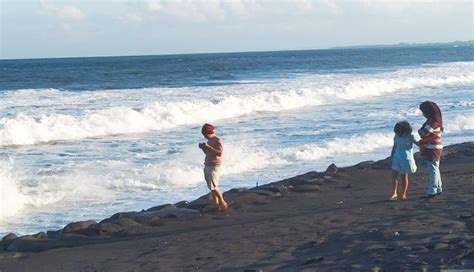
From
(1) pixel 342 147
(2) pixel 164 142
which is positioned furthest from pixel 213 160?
(2) pixel 164 142

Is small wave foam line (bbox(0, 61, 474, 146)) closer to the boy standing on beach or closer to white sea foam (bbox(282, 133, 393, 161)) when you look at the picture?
white sea foam (bbox(282, 133, 393, 161))

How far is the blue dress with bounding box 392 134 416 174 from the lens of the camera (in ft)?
29.6

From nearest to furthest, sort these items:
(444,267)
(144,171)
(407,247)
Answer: (444,267), (407,247), (144,171)

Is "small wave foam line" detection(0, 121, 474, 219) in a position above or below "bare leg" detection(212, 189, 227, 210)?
below

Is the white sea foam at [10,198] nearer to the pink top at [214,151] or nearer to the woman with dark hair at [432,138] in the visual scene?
the pink top at [214,151]

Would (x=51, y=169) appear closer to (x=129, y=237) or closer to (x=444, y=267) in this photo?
(x=129, y=237)

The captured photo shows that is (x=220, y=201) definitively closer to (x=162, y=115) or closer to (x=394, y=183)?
(x=394, y=183)

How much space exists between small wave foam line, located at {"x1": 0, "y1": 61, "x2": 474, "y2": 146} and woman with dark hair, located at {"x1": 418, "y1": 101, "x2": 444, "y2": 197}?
552 inches

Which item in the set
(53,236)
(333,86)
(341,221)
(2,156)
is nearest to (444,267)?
(341,221)

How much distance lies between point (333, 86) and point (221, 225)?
28.4m

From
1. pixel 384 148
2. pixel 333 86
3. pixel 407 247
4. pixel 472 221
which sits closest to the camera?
pixel 407 247

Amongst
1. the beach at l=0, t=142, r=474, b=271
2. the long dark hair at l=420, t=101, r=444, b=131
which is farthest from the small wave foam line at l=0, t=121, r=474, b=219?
the long dark hair at l=420, t=101, r=444, b=131

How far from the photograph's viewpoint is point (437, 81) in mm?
41438

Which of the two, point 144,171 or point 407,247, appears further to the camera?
point 144,171
